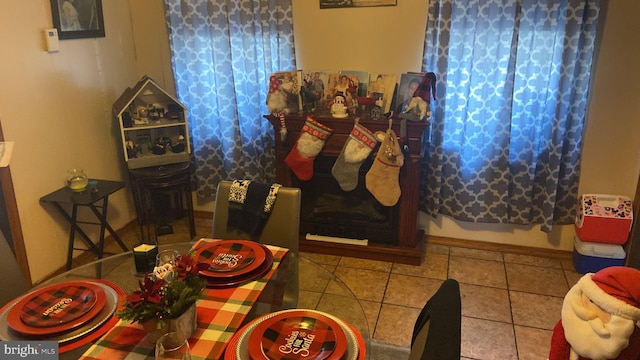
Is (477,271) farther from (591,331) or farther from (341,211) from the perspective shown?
(591,331)

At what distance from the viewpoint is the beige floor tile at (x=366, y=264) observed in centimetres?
316

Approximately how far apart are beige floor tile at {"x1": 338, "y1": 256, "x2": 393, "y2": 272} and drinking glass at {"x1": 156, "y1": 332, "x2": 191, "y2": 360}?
210 cm

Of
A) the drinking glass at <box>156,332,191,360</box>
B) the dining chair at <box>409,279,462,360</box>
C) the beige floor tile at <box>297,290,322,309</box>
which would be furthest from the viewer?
the beige floor tile at <box>297,290,322,309</box>

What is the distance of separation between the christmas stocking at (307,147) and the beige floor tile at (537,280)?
56.6 inches

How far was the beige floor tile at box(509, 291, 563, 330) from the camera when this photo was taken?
261cm

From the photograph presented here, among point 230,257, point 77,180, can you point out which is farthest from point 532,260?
point 77,180

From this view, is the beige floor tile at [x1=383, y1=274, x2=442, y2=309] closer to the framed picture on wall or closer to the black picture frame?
the framed picture on wall

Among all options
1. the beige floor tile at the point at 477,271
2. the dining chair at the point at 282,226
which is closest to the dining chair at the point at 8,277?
the dining chair at the point at 282,226

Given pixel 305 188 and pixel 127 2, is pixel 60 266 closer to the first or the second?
pixel 305 188

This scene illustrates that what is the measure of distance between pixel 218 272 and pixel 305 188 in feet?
5.90

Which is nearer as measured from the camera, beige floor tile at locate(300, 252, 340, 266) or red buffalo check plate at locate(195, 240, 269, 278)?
red buffalo check plate at locate(195, 240, 269, 278)

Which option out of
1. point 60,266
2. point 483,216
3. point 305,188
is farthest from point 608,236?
point 60,266

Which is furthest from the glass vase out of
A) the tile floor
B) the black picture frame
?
the black picture frame

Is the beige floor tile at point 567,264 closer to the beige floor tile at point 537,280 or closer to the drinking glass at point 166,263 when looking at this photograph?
the beige floor tile at point 537,280
